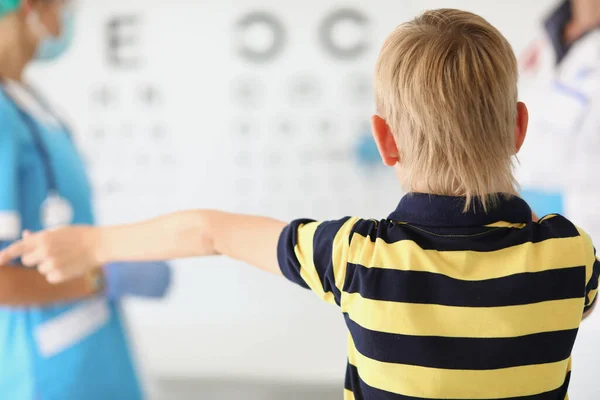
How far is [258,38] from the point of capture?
1707mm

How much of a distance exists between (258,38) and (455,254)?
1.32 meters

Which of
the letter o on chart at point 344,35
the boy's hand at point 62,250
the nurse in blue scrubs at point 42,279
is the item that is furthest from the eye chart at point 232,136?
the boy's hand at point 62,250

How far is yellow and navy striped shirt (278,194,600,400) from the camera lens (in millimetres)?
491

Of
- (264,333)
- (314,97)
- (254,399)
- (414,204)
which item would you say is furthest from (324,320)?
(414,204)

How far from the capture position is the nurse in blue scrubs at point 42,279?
0.94 metres

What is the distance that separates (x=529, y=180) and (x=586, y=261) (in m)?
0.76

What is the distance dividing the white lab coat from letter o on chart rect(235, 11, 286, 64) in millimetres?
725

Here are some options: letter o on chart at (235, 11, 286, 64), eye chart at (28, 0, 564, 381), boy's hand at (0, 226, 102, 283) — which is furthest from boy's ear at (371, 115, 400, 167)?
letter o on chart at (235, 11, 286, 64)

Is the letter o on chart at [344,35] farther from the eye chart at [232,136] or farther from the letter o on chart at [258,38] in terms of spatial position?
the letter o on chart at [258,38]

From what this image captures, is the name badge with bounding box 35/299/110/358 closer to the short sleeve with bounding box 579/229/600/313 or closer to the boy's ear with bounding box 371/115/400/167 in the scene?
the boy's ear with bounding box 371/115/400/167

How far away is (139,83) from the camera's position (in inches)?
69.9

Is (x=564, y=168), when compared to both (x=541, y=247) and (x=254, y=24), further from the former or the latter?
(x=254, y=24)

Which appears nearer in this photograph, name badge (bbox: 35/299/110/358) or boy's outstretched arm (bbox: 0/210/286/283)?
boy's outstretched arm (bbox: 0/210/286/283)

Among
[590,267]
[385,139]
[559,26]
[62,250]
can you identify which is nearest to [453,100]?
[385,139]
